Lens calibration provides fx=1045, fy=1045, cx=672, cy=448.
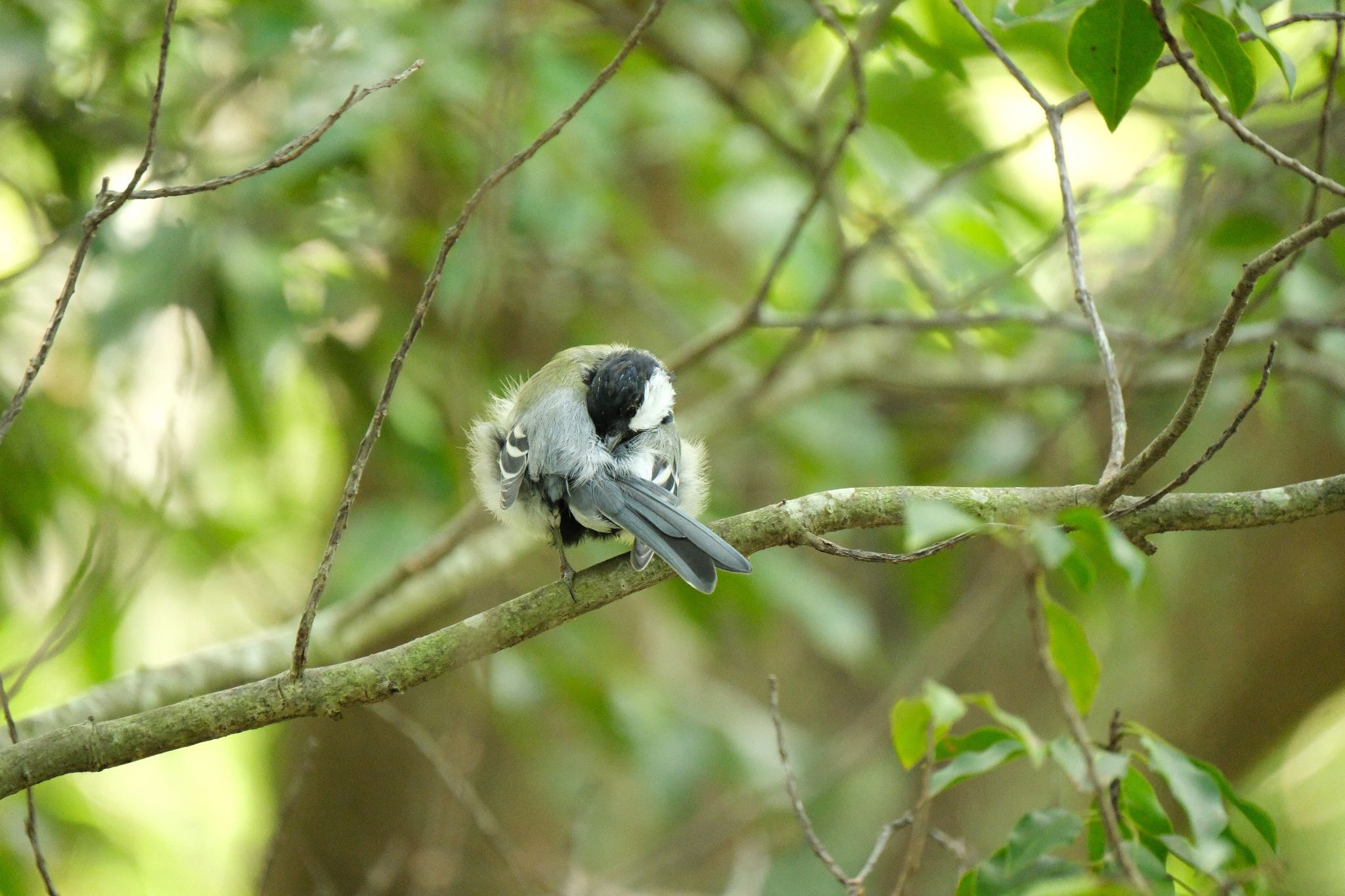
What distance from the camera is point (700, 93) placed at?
5027 mm

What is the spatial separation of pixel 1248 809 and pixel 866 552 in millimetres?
757

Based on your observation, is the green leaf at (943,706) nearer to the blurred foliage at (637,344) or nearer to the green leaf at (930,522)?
the green leaf at (930,522)

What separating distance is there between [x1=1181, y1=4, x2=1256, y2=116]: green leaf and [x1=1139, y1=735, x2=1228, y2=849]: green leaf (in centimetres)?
124

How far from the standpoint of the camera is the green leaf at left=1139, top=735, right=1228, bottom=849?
5.03 ft

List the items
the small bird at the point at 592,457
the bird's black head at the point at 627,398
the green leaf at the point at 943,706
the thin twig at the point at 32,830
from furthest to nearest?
the bird's black head at the point at 627,398, the small bird at the point at 592,457, the thin twig at the point at 32,830, the green leaf at the point at 943,706

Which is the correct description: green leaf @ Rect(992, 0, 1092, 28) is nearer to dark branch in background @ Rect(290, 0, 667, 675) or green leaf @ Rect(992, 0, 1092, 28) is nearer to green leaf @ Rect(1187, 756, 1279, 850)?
dark branch in background @ Rect(290, 0, 667, 675)

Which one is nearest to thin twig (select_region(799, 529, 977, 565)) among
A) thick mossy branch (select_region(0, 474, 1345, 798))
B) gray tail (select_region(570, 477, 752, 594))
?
thick mossy branch (select_region(0, 474, 1345, 798))

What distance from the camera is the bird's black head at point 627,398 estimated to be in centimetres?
302

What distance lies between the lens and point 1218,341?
1.61 m

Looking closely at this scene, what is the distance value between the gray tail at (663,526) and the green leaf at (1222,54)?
1305mm

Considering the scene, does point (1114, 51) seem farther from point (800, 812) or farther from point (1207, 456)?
point (800, 812)

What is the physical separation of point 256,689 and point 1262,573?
4691mm

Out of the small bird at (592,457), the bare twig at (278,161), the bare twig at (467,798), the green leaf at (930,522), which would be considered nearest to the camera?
the green leaf at (930,522)

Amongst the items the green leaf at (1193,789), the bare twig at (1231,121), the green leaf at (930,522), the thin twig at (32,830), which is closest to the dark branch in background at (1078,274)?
the bare twig at (1231,121)
